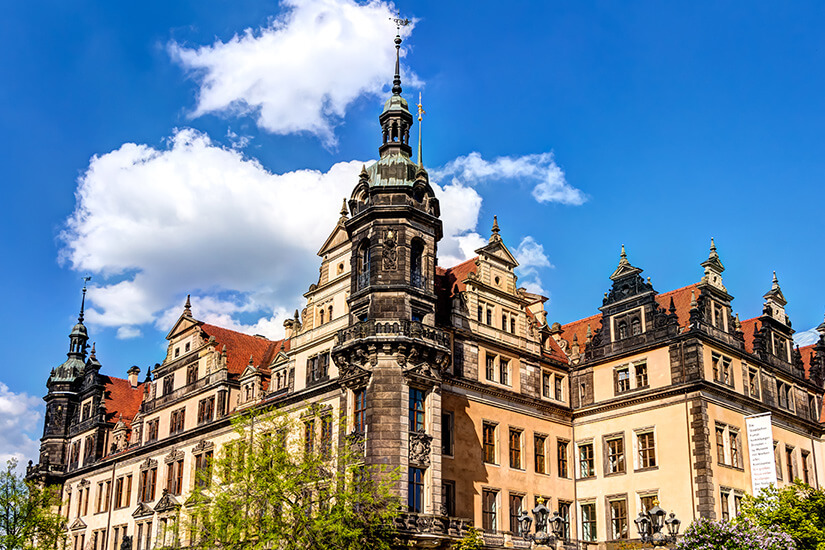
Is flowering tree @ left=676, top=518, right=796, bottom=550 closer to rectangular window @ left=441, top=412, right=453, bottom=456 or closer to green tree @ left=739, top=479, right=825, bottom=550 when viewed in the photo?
green tree @ left=739, top=479, right=825, bottom=550

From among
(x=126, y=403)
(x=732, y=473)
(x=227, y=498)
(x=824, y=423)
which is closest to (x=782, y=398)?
(x=824, y=423)

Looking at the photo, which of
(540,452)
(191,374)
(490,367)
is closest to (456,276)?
(490,367)

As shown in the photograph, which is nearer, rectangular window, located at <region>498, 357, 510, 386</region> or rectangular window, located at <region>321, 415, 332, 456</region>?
rectangular window, located at <region>321, 415, 332, 456</region>

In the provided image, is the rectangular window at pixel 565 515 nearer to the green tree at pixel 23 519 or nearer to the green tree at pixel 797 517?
the green tree at pixel 797 517

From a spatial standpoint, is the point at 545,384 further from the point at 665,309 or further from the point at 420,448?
the point at 420,448

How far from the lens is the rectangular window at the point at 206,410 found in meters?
59.7

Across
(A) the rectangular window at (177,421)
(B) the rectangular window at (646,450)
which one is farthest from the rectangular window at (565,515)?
(A) the rectangular window at (177,421)

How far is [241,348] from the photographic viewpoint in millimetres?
63594

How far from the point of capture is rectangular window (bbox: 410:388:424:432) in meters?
44.0

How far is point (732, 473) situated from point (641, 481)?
4.80 meters

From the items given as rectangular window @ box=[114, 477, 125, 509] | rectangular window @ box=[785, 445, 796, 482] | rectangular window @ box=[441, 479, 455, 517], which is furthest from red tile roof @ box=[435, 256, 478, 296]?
rectangular window @ box=[114, 477, 125, 509]

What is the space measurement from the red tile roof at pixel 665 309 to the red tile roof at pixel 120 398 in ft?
117

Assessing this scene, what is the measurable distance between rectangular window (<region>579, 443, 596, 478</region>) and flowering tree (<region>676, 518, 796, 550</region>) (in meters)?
13.6

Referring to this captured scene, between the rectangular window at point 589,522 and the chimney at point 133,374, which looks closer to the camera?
the rectangular window at point 589,522
